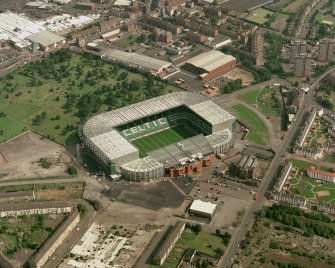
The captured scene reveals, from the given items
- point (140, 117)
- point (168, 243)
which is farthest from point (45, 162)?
point (168, 243)

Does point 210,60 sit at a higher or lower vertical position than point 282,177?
lower

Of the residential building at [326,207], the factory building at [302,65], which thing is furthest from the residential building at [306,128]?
the factory building at [302,65]

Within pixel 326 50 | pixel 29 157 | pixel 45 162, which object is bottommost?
pixel 29 157

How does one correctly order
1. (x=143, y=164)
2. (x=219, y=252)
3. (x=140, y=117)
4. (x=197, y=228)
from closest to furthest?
(x=219, y=252) < (x=197, y=228) < (x=143, y=164) < (x=140, y=117)

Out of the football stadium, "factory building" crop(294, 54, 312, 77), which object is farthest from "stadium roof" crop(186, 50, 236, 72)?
the football stadium

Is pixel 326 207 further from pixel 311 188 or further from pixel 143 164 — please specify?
pixel 143 164

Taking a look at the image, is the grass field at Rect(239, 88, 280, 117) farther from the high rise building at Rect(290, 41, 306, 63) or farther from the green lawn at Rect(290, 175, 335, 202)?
the green lawn at Rect(290, 175, 335, 202)

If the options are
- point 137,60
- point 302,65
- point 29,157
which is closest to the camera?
point 29,157

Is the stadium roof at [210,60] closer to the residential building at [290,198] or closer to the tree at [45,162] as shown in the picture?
the tree at [45,162]
